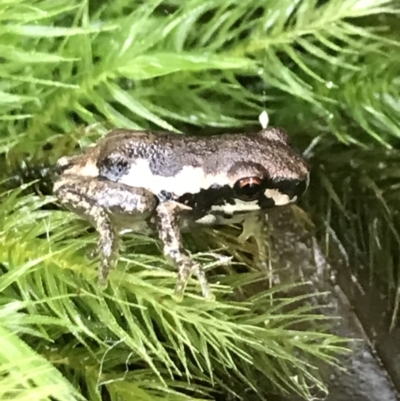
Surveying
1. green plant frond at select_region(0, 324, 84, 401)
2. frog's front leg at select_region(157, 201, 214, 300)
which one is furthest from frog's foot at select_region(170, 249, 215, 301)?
green plant frond at select_region(0, 324, 84, 401)

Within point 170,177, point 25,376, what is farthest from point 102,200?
point 25,376

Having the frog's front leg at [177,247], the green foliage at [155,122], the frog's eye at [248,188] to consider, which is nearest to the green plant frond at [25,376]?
the green foliage at [155,122]

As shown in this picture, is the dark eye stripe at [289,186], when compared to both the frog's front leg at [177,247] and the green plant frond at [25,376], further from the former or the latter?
the green plant frond at [25,376]

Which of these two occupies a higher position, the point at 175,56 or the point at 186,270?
the point at 175,56

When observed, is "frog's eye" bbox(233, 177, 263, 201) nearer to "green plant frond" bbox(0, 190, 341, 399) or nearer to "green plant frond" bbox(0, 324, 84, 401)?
"green plant frond" bbox(0, 190, 341, 399)

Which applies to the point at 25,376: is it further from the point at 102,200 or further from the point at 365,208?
the point at 365,208

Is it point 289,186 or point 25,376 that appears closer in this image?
point 25,376
